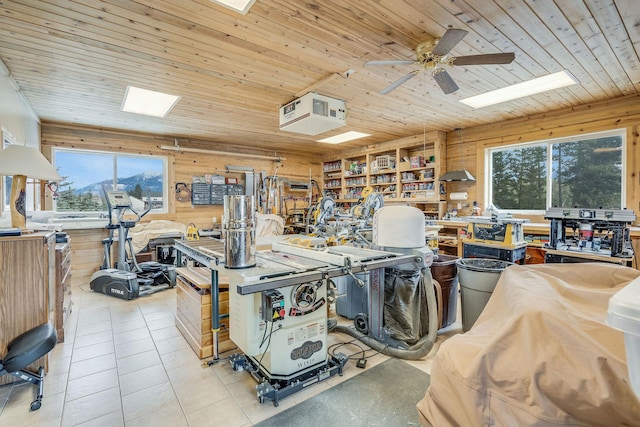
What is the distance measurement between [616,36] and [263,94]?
3.50 m

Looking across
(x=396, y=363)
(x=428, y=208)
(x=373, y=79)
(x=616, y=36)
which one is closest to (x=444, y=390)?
(x=396, y=363)

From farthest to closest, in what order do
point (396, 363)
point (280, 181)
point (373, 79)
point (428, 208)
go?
point (280, 181) < point (428, 208) < point (373, 79) < point (396, 363)

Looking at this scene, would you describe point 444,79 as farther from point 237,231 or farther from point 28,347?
point 28,347

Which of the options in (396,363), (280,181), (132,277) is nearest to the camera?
(396,363)

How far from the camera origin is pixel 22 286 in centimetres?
217

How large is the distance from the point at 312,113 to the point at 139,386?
3.13m

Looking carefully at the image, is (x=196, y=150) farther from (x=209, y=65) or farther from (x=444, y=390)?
(x=444, y=390)

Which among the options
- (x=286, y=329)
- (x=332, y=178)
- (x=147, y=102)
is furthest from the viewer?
(x=332, y=178)

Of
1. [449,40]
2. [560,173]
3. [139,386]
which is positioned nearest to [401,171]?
[560,173]

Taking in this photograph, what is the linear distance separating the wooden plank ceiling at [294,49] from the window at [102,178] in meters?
1.33

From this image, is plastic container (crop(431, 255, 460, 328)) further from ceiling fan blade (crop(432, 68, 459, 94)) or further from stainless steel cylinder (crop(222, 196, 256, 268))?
stainless steel cylinder (crop(222, 196, 256, 268))

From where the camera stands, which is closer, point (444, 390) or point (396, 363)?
point (444, 390)

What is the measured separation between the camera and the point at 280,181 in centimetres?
770

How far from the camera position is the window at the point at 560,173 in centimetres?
435
